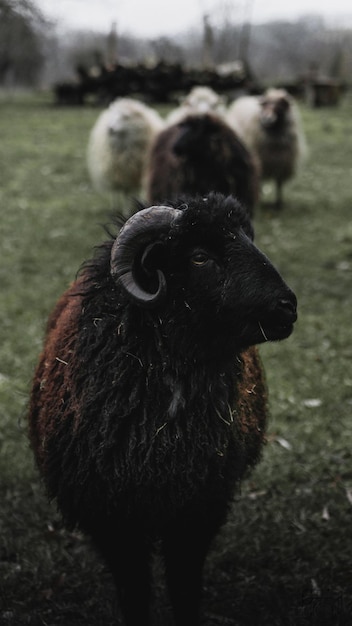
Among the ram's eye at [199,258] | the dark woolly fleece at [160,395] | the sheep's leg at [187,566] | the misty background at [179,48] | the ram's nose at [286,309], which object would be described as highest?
the ram's eye at [199,258]

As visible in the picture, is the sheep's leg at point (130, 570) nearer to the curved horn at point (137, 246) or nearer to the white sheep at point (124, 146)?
the curved horn at point (137, 246)

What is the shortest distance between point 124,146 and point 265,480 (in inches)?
318

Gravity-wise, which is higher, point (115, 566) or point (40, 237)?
point (115, 566)

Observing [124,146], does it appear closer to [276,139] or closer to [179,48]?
[276,139]

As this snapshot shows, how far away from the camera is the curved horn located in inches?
103

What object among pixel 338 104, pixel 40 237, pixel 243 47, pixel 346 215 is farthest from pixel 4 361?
pixel 243 47

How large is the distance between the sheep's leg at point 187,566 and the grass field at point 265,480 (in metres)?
0.27

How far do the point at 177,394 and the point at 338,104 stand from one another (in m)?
27.6

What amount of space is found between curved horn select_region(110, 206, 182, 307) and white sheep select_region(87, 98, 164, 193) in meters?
9.14

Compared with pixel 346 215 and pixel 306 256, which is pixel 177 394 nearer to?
pixel 306 256

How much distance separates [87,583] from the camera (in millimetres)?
3758

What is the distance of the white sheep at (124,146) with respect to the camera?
11.6m

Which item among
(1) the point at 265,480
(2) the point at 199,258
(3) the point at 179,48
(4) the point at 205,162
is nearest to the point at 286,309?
(2) the point at 199,258

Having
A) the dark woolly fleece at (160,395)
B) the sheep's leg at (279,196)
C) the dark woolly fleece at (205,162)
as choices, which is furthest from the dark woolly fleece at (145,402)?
the sheep's leg at (279,196)
